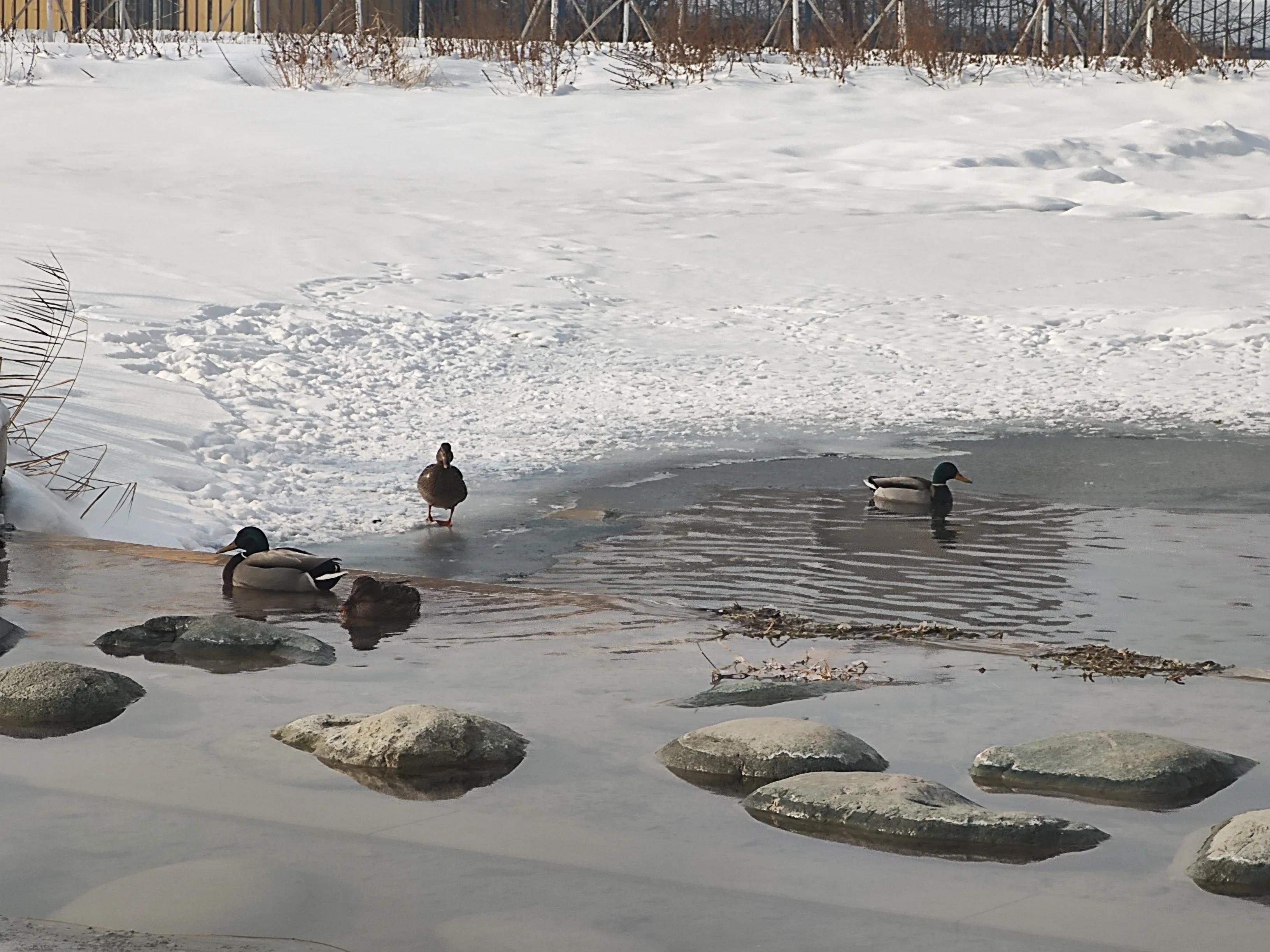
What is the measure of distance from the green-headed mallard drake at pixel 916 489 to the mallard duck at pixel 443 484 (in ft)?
8.07

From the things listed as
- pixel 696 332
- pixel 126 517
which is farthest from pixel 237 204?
pixel 126 517

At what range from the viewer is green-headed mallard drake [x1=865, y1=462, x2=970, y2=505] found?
30.5 feet

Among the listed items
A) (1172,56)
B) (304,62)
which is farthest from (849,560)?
(1172,56)

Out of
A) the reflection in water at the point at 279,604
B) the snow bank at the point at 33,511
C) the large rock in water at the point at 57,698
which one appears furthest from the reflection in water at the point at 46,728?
the snow bank at the point at 33,511

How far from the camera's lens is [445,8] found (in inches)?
1166

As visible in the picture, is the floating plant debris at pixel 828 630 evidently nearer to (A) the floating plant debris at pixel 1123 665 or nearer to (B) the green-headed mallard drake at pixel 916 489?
(A) the floating plant debris at pixel 1123 665

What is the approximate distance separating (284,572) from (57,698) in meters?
1.96

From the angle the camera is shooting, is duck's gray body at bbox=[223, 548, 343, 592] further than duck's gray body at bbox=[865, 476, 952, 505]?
No

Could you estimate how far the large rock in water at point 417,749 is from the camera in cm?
458

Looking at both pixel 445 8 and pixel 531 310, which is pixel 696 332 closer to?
pixel 531 310

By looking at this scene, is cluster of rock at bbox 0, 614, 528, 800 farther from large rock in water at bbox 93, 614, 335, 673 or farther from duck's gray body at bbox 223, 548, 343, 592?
duck's gray body at bbox 223, 548, 343, 592

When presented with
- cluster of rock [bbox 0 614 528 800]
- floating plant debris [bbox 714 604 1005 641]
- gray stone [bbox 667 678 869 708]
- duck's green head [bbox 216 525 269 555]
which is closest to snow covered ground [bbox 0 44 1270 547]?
duck's green head [bbox 216 525 269 555]

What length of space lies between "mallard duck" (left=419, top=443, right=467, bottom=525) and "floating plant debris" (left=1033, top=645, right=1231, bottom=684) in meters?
3.89

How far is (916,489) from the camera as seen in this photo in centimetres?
931
